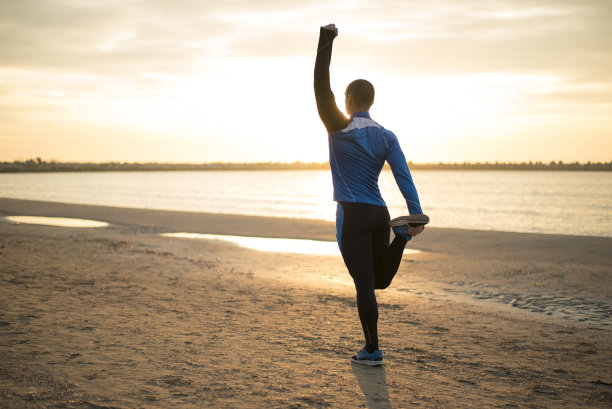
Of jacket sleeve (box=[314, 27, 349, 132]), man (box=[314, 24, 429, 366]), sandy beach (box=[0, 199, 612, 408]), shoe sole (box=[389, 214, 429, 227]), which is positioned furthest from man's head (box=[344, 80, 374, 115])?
sandy beach (box=[0, 199, 612, 408])

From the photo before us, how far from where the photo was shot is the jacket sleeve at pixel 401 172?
13.6ft

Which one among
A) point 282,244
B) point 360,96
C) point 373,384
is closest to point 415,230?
point 360,96

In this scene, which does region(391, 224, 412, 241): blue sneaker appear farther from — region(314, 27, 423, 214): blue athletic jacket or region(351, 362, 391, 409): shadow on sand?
region(351, 362, 391, 409): shadow on sand

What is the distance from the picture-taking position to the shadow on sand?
3781 mm

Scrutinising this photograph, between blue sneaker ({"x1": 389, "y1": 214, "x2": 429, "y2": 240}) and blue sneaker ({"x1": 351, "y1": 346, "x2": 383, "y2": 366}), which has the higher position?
blue sneaker ({"x1": 389, "y1": 214, "x2": 429, "y2": 240})

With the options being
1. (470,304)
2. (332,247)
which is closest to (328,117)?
(470,304)

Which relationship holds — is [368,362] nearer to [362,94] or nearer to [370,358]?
[370,358]

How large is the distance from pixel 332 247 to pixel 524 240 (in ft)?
21.2

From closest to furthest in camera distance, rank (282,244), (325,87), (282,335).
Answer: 1. (325,87)
2. (282,335)
3. (282,244)

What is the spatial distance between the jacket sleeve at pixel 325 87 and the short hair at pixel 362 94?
23 centimetres

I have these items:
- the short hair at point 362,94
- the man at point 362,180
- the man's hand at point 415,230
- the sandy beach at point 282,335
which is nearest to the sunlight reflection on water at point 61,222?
the sandy beach at point 282,335

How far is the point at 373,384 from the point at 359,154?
5.90 ft

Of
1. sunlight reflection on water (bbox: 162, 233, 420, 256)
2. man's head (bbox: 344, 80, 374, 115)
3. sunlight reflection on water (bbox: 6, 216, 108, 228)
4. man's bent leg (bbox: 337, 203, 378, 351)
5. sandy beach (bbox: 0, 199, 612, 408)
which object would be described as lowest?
sunlight reflection on water (bbox: 162, 233, 420, 256)

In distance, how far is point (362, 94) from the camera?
4.26 m
